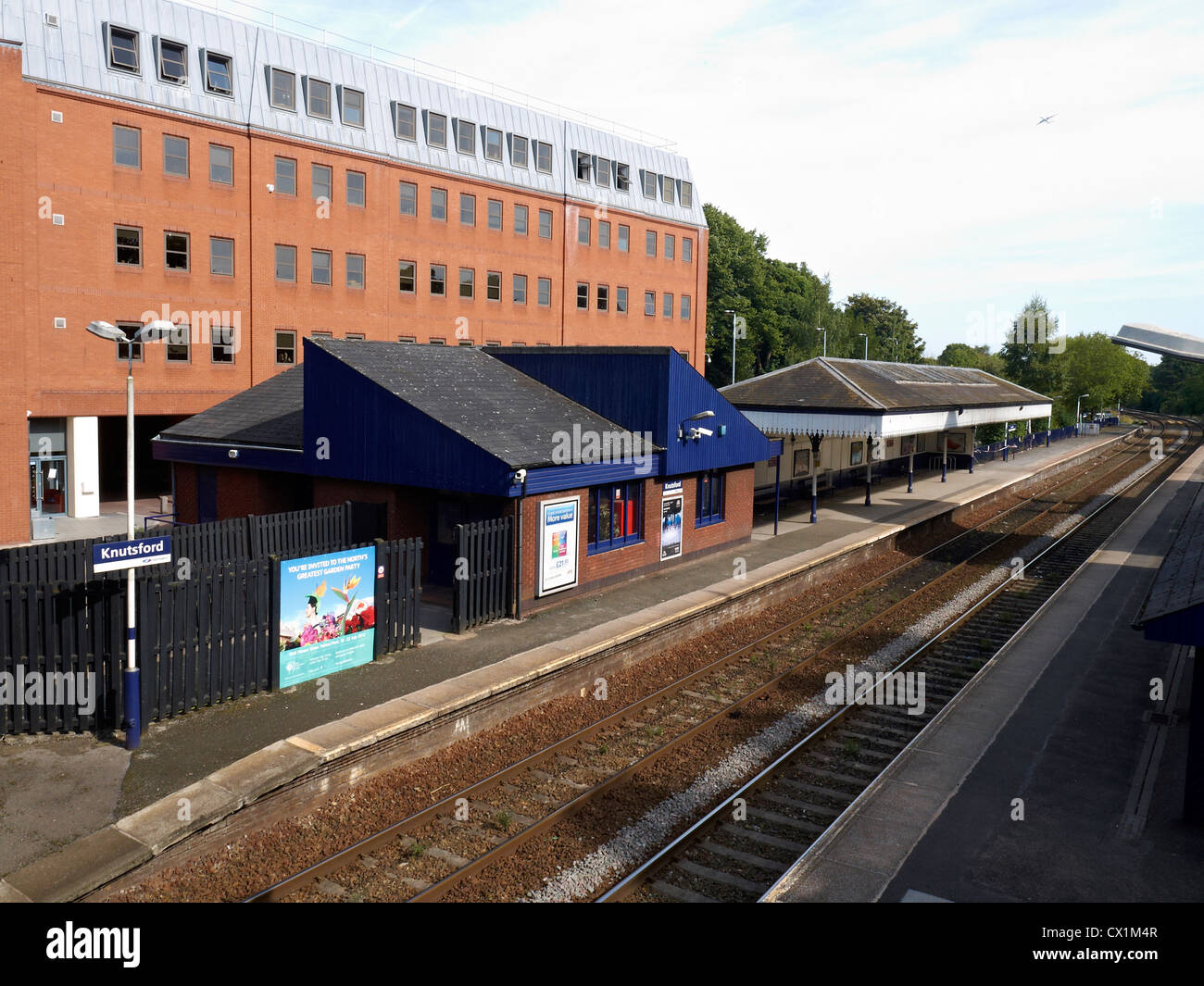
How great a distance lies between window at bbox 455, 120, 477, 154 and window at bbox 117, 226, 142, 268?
17450 mm

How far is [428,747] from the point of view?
12.4 m

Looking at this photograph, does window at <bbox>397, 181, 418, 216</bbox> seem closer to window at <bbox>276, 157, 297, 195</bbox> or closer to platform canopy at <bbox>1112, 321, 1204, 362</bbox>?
window at <bbox>276, 157, 297, 195</bbox>

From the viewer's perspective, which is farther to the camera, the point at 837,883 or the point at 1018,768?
the point at 1018,768

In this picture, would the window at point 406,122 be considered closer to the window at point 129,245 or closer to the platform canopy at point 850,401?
the window at point 129,245

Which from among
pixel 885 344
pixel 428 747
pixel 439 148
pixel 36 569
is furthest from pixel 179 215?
pixel 885 344

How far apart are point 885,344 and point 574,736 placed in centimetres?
10910

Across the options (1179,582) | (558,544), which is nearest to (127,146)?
(558,544)

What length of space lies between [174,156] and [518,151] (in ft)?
63.3

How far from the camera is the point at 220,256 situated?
119 ft

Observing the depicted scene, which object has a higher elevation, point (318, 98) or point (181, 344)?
point (318, 98)

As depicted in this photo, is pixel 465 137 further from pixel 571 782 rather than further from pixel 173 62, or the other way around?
pixel 571 782

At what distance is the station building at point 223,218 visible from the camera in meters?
31.0

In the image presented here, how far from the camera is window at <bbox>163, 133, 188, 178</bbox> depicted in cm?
3434
